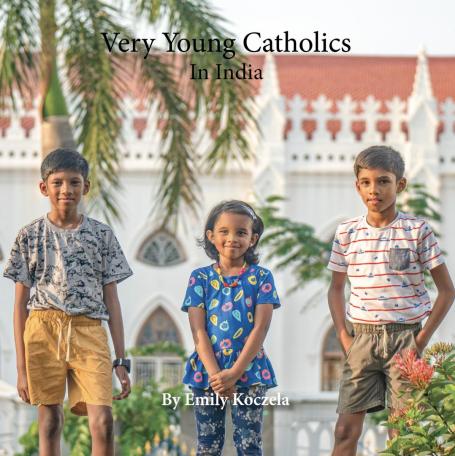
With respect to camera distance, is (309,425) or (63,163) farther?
(309,425)

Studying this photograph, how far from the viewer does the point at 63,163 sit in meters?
5.33

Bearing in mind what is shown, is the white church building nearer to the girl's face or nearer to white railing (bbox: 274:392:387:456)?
white railing (bbox: 274:392:387:456)

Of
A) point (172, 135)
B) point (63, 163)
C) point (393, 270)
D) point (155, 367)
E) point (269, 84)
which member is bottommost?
point (393, 270)

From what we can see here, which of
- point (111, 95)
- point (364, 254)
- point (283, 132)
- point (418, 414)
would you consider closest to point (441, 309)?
point (364, 254)

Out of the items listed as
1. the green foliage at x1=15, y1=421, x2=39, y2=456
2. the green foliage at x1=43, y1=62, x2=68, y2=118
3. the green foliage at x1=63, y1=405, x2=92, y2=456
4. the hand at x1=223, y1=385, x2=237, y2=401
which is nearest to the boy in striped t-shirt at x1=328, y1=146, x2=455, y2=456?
the hand at x1=223, y1=385, x2=237, y2=401

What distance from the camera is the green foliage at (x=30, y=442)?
9406 mm

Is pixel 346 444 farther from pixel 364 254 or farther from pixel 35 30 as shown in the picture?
pixel 35 30

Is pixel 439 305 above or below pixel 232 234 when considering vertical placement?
below

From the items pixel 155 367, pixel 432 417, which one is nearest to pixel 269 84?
pixel 155 367

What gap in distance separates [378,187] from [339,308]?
550mm

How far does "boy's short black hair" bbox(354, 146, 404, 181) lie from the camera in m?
5.30

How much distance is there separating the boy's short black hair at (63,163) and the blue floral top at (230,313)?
0.65 metres

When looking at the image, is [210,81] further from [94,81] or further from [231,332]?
[231,332]

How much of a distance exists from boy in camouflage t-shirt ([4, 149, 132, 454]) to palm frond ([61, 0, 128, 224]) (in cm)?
469
